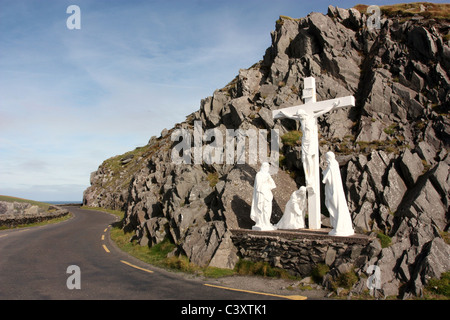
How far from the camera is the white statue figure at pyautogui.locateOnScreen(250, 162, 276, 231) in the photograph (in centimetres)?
1360

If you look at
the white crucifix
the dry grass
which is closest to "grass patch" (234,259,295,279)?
the white crucifix

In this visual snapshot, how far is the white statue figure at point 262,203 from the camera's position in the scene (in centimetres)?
1360

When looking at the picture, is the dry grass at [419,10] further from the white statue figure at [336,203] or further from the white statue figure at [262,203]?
the white statue figure at [262,203]

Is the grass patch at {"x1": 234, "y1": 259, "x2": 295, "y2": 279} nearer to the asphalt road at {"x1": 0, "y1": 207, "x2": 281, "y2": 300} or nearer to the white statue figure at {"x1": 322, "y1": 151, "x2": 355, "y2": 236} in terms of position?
the asphalt road at {"x1": 0, "y1": 207, "x2": 281, "y2": 300}

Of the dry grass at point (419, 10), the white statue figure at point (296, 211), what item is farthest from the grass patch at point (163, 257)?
the dry grass at point (419, 10)

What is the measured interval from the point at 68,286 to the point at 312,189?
9723mm

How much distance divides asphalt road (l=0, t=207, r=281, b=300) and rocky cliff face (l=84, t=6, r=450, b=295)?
231cm

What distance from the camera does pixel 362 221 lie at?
41.5ft

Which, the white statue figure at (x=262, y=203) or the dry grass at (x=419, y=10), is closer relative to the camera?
the white statue figure at (x=262, y=203)

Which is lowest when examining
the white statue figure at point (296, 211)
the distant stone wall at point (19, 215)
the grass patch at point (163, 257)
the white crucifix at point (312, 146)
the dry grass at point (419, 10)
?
the grass patch at point (163, 257)

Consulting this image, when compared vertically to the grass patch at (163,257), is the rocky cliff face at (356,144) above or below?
above

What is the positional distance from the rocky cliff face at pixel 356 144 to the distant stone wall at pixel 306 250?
18.1 inches

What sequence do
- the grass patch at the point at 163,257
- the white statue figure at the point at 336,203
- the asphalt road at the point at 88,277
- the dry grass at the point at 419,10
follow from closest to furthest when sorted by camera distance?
the asphalt road at the point at 88,277, the white statue figure at the point at 336,203, the grass patch at the point at 163,257, the dry grass at the point at 419,10

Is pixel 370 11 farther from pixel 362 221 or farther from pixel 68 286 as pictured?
pixel 68 286
